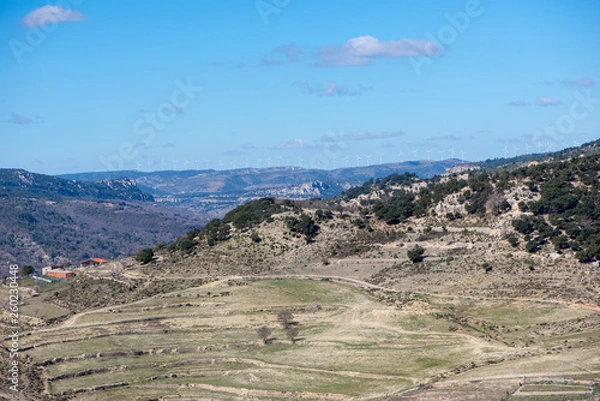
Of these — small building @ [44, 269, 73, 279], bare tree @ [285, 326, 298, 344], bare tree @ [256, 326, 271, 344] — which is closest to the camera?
bare tree @ [256, 326, 271, 344]

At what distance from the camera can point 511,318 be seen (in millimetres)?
88375

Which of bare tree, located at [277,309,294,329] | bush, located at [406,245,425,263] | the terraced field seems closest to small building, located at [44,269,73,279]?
the terraced field

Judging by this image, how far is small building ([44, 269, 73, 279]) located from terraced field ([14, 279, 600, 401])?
2907 centimetres

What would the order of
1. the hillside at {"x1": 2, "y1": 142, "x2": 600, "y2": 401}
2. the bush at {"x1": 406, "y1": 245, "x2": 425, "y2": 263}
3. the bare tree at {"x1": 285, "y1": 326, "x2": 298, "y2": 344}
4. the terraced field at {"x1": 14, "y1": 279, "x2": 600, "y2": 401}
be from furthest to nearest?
the bush at {"x1": 406, "y1": 245, "x2": 425, "y2": 263}
the bare tree at {"x1": 285, "y1": 326, "x2": 298, "y2": 344}
the hillside at {"x1": 2, "y1": 142, "x2": 600, "y2": 401}
the terraced field at {"x1": 14, "y1": 279, "x2": 600, "y2": 401}

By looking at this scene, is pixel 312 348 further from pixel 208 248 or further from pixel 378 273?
pixel 208 248

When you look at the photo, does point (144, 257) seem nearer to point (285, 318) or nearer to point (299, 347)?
point (285, 318)

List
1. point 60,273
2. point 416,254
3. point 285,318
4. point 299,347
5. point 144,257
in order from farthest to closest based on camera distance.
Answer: point 144,257
point 60,273
point 416,254
point 285,318
point 299,347

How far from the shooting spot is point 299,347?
275 feet

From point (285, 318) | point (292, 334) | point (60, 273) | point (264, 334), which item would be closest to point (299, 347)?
point (292, 334)

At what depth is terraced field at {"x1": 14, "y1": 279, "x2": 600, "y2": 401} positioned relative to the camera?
229ft

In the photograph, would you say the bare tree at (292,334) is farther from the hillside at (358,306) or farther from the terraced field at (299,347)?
the terraced field at (299,347)

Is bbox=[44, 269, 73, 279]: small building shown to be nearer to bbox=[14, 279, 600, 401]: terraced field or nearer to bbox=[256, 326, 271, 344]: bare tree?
bbox=[14, 279, 600, 401]: terraced field

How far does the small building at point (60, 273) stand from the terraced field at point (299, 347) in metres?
29.1

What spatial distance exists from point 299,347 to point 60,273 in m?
63.3
